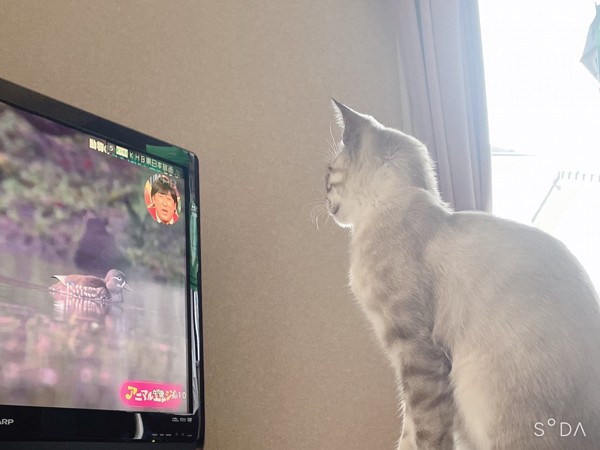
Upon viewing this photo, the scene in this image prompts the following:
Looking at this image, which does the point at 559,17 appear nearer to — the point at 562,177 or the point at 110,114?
the point at 562,177

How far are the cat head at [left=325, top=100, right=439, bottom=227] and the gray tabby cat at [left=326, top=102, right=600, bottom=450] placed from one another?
0.02 meters

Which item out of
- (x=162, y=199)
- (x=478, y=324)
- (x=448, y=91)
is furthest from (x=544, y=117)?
(x=162, y=199)

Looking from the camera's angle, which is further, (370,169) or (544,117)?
(544,117)

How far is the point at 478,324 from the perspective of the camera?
1079mm

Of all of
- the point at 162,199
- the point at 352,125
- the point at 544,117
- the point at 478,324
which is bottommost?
the point at 478,324

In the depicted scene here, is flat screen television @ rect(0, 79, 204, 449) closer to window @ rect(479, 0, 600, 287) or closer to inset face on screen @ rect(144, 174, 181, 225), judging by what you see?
inset face on screen @ rect(144, 174, 181, 225)

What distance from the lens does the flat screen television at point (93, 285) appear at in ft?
3.01

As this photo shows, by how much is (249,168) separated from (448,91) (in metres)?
0.73

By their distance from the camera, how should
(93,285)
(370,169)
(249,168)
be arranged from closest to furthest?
1. (93,285)
2. (370,169)
3. (249,168)

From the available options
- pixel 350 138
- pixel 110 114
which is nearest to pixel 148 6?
pixel 110 114

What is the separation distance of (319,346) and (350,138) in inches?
22.8

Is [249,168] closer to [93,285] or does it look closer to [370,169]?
[370,169]

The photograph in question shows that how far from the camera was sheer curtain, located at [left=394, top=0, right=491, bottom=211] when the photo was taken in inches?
76.3

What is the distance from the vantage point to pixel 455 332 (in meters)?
1.10
